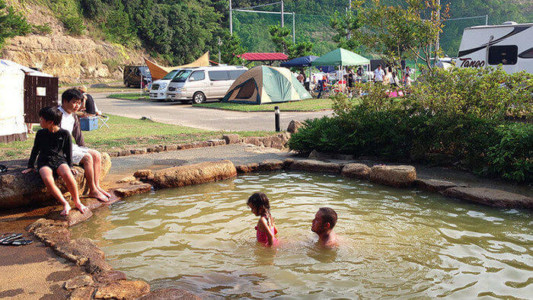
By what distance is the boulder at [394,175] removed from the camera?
8219 mm

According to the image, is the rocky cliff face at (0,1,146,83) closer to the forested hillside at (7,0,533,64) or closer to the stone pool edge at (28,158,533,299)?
the forested hillside at (7,0,533,64)

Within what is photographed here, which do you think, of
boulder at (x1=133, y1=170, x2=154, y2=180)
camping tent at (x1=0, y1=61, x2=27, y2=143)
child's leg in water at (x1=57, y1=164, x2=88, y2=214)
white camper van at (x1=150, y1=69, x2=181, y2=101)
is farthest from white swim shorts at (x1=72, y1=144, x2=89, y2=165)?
white camper van at (x1=150, y1=69, x2=181, y2=101)

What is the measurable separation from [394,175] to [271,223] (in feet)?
10.8

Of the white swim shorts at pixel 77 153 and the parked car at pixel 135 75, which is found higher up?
the parked car at pixel 135 75

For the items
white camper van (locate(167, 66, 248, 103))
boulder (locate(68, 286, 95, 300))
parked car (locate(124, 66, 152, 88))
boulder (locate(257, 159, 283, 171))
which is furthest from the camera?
parked car (locate(124, 66, 152, 88))

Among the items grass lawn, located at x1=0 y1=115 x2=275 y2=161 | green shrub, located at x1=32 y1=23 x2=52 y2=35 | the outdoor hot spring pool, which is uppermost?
green shrub, located at x1=32 y1=23 x2=52 y2=35

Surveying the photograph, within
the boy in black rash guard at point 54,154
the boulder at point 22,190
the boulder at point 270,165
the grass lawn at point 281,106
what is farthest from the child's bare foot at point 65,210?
the grass lawn at point 281,106

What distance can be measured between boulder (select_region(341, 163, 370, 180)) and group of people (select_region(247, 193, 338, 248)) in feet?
Answer: 10.7

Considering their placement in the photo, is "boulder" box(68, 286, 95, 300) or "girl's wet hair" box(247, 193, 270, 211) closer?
"boulder" box(68, 286, 95, 300)

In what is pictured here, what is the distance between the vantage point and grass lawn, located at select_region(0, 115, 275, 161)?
11.2 meters

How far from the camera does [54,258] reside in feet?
16.6

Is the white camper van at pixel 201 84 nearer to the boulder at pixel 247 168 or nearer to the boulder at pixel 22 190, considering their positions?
the boulder at pixel 247 168

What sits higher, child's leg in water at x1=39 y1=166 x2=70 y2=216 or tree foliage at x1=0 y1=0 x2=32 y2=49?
tree foliage at x1=0 y1=0 x2=32 y2=49

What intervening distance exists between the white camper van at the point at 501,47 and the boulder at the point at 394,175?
9729 mm
